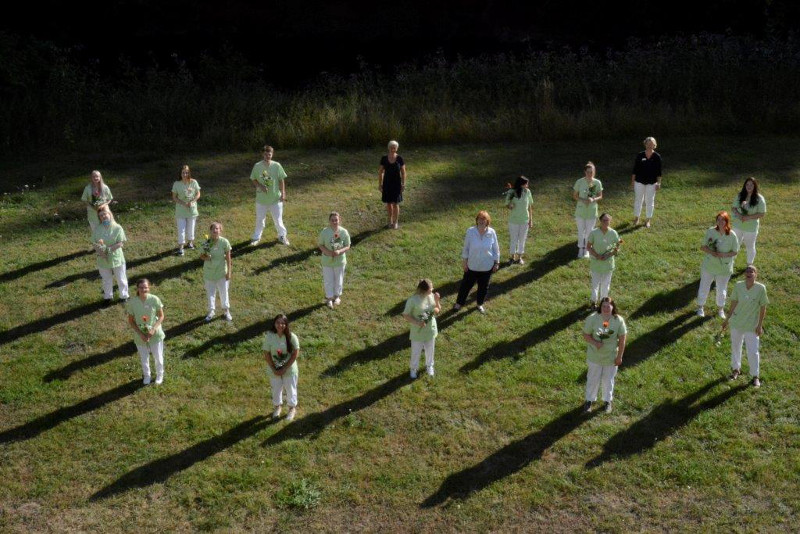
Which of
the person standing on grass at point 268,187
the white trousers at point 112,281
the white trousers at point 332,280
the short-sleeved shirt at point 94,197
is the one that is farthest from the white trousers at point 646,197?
the short-sleeved shirt at point 94,197

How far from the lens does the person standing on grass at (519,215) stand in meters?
16.2

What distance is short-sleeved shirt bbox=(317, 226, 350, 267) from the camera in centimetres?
1472

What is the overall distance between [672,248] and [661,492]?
7.18 metres

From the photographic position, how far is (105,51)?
30484mm

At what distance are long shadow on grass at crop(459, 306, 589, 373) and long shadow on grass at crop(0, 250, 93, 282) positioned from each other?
8400mm

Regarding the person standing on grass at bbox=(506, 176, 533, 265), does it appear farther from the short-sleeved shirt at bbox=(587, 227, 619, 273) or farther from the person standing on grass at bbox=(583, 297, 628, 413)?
the person standing on grass at bbox=(583, 297, 628, 413)

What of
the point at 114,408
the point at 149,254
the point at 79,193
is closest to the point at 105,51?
the point at 79,193

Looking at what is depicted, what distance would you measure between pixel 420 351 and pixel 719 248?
5.27 m

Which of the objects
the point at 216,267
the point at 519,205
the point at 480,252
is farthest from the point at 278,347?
the point at 519,205

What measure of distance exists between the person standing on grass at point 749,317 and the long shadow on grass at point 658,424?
1.44ft

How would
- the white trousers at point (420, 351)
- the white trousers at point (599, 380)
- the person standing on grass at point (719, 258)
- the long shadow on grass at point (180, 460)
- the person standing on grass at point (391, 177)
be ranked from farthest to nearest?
the person standing on grass at point (391, 177)
the person standing on grass at point (719, 258)
the white trousers at point (420, 351)
the white trousers at point (599, 380)
the long shadow on grass at point (180, 460)

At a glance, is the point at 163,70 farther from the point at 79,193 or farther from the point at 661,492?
the point at 661,492

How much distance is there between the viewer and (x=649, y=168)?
17547mm

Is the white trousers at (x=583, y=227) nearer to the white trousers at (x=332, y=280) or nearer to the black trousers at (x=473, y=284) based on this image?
the black trousers at (x=473, y=284)
